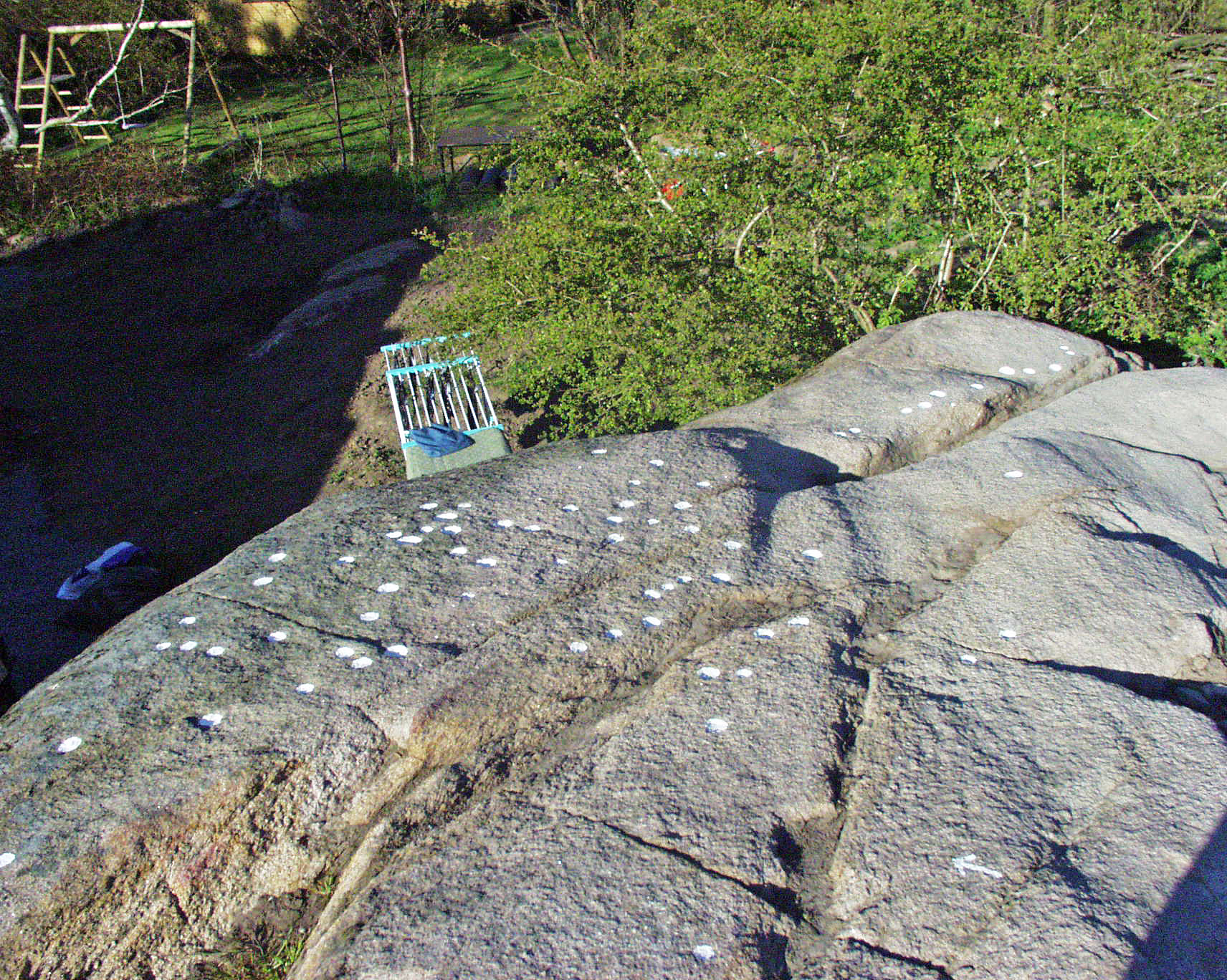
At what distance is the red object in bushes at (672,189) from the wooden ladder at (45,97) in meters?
9.96

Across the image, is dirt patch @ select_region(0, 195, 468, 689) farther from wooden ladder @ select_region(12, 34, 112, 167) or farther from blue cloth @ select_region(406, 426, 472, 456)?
wooden ladder @ select_region(12, 34, 112, 167)

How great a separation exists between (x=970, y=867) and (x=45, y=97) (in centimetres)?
1546

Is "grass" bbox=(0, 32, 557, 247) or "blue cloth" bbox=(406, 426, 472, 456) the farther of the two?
"grass" bbox=(0, 32, 557, 247)

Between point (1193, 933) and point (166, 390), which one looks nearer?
point (1193, 933)

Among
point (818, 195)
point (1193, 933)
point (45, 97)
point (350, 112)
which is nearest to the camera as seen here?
point (1193, 933)

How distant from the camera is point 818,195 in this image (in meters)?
5.79

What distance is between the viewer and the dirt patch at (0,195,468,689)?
21.0 feet

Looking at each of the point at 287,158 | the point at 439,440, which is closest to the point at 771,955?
the point at 439,440

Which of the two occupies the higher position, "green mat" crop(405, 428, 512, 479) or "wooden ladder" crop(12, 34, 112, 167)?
"wooden ladder" crop(12, 34, 112, 167)

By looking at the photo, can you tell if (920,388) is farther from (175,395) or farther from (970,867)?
(175,395)

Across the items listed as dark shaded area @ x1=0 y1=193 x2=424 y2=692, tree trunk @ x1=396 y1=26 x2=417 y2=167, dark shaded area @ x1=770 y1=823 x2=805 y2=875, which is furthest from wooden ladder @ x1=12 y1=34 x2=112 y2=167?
dark shaded area @ x1=770 y1=823 x2=805 y2=875

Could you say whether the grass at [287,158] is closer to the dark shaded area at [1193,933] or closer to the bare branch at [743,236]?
the bare branch at [743,236]

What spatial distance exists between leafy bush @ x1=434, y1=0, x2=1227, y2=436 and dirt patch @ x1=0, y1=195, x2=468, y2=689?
2.24m

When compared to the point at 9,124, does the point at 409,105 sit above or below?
above
